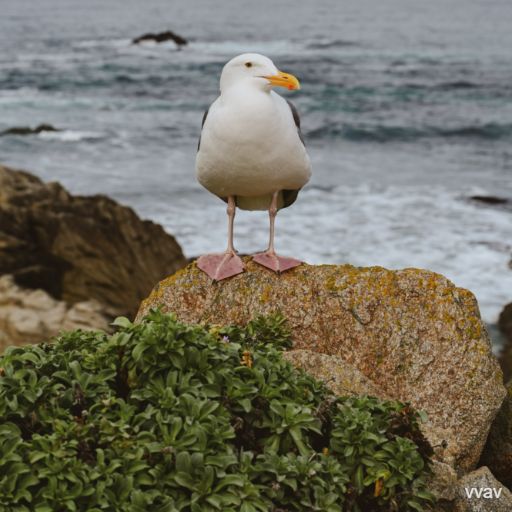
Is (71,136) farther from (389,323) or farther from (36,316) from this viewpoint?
(389,323)

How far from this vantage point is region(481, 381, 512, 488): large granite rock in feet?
19.5

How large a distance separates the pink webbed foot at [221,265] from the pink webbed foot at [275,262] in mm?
144

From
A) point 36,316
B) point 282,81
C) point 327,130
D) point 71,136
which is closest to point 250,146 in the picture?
point 282,81

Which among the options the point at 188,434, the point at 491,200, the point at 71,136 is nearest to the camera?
the point at 188,434

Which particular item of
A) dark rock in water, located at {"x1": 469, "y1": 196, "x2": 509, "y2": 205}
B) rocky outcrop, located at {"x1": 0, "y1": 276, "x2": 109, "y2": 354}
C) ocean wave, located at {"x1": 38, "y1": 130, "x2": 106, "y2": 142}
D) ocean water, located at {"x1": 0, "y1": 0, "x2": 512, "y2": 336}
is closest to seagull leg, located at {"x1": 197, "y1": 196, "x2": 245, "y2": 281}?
rocky outcrop, located at {"x1": 0, "y1": 276, "x2": 109, "y2": 354}

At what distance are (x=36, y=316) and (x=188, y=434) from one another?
26.0 ft

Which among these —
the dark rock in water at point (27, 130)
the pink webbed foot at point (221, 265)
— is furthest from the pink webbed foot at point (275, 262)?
the dark rock in water at point (27, 130)

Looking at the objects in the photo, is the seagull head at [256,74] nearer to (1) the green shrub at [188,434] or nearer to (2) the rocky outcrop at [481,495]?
(1) the green shrub at [188,434]

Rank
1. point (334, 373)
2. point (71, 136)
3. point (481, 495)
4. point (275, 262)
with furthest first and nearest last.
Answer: point (71, 136), point (275, 262), point (334, 373), point (481, 495)

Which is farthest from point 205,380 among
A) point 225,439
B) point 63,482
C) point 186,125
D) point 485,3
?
point 485,3

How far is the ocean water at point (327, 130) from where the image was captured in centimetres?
2033

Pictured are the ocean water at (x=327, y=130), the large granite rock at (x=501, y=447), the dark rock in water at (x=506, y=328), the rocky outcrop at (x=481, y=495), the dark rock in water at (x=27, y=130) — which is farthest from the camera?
the dark rock in water at (x=27, y=130)

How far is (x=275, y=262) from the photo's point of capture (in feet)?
20.8

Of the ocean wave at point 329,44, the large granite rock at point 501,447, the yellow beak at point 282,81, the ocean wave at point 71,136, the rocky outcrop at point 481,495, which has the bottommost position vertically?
the ocean wave at point 71,136
